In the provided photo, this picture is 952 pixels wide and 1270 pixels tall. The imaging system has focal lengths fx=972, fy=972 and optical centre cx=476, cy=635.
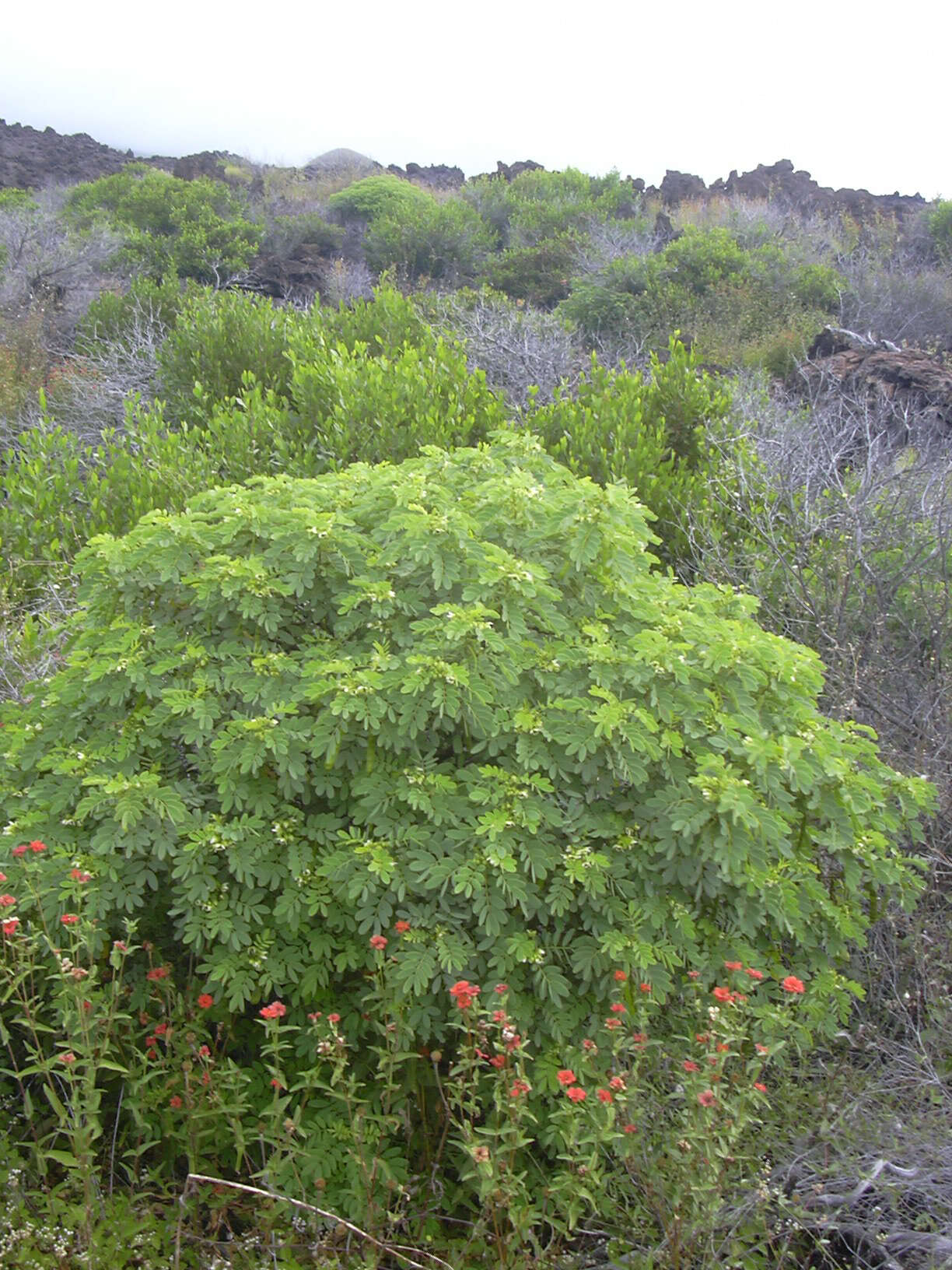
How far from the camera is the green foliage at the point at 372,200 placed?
24219 mm

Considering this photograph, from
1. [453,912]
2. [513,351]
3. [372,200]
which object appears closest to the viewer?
[453,912]

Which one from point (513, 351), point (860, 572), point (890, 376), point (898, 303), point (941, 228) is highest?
point (941, 228)

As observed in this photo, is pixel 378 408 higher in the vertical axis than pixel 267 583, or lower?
higher

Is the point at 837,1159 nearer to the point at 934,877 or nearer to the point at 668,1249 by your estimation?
the point at 668,1249

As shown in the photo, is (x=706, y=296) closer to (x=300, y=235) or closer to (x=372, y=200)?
(x=300, y=235)

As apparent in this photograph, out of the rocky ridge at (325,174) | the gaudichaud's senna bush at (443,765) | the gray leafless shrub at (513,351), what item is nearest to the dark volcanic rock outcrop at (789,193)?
the rocky ridge at (325,174)

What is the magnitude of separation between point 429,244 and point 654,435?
1573 centimetres

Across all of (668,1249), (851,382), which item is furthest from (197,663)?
(851,382)

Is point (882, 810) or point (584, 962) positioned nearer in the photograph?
point (584, 962)

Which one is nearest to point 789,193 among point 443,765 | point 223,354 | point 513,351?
point 513,351

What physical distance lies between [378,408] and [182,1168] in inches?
176

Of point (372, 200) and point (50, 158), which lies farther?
point (50, 158)

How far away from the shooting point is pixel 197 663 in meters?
3.00

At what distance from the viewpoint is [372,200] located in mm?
25000
